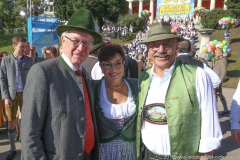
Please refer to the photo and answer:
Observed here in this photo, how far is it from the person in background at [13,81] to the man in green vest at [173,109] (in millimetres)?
3039

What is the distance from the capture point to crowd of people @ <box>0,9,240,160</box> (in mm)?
1744

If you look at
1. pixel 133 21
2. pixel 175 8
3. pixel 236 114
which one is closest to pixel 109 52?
pixel 236 114

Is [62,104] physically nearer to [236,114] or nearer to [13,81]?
[236,114]

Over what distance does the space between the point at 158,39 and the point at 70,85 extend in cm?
85

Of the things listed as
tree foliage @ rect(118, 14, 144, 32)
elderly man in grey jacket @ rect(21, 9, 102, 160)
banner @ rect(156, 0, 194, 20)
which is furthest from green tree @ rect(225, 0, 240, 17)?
elderly man in grey jacket @ rect(21, 9, 102, 160)

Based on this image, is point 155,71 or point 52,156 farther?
point 155,71

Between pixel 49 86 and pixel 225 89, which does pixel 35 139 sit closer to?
pixel 49 86

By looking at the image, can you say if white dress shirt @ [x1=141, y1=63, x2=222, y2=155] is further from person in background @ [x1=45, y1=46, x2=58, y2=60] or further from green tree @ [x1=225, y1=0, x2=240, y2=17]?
green tree @ [x1=225, y1=0, x2=240, y2=17]

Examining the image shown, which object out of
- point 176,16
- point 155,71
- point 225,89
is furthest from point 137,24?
point 155,71

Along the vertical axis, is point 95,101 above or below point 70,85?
below

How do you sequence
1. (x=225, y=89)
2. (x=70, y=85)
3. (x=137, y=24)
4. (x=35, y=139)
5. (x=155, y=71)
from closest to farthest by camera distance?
(x=35, y=139) < (x=70, y=85) < (x=155, y=71) < (x=225, y=89) < (x=137, y=24)

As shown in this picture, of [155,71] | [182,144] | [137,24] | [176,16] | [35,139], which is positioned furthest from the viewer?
[176,16]

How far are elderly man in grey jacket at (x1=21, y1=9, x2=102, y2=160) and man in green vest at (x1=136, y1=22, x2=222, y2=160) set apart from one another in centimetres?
54

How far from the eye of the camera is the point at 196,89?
1.95m
